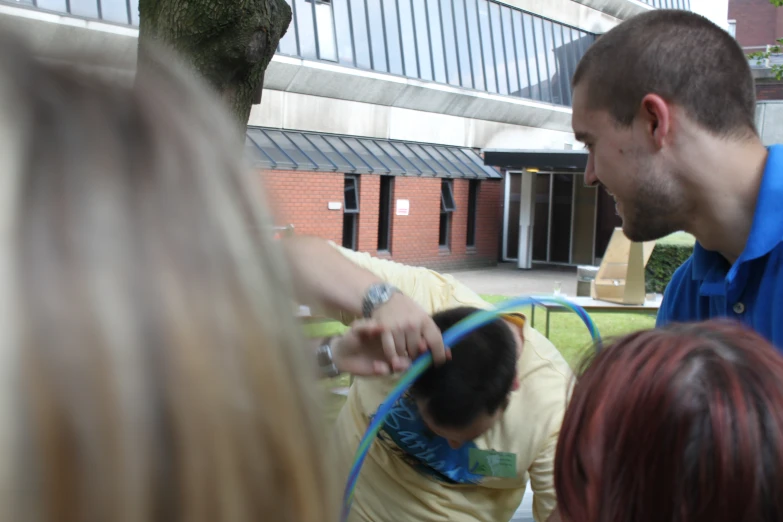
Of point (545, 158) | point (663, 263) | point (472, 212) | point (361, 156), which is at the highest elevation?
point (545, 158)

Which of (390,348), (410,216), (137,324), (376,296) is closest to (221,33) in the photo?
(376,296)

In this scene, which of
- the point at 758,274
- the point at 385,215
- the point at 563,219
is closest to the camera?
the point at 758,274

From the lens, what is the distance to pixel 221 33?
4543 millimetres

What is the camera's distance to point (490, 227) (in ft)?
83.8

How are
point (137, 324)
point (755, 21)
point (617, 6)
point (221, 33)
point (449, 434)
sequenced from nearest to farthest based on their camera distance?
point (137, 324), point (449, 434), point (221, 33), point (617, 6), point (755, 21)

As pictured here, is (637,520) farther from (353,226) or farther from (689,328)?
(353,226)

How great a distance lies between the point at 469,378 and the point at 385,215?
1935cm

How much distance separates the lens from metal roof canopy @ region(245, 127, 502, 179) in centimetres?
1903

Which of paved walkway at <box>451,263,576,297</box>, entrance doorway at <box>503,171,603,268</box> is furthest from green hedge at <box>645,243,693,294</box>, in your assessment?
entrance doorway at <box>503,171,603,268</box>

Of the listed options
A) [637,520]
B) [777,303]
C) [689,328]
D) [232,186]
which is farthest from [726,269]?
[232,186]

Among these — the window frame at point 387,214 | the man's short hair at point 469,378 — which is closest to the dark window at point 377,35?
the window frame at point 387,214

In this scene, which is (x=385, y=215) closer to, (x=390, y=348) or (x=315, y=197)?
(x=315, y=197)

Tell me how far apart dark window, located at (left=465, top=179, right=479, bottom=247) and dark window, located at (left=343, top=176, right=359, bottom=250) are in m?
5.04

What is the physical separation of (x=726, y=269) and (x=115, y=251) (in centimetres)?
223
